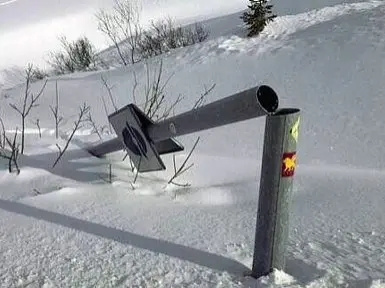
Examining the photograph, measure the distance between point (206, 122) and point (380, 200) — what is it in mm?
1240

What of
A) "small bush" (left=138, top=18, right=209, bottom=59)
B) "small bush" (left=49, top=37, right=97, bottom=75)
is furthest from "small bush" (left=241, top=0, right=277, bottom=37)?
"small bush" (left=49, top=37, right=97, bottom=75)

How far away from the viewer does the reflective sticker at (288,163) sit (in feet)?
5.96

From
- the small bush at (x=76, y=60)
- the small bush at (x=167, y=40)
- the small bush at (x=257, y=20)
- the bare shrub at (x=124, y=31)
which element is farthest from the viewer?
the small bush at (x=76, y=60)

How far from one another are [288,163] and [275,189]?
4.1 inches

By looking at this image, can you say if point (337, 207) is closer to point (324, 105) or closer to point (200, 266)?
point (200, 266)

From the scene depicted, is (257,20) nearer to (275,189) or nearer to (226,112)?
(226,112)

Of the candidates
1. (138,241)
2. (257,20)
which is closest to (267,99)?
(138,241)

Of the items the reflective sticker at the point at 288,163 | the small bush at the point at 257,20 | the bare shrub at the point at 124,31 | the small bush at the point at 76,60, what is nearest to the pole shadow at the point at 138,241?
the reflective sticker at the point at 288,163

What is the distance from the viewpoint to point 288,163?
1832 millimetres

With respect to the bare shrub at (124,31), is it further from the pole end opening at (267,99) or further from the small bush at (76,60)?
the pole end opening at (267,99)

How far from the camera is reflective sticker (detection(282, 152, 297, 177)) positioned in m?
1.82

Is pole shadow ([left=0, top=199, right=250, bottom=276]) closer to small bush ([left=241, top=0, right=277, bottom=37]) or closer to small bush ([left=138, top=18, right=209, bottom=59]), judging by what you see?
small bush ([left=241, top=0, right=277, bottom=37])

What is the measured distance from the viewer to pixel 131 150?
296cm

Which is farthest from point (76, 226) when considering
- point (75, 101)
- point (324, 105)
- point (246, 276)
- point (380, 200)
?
point (75, 101)
